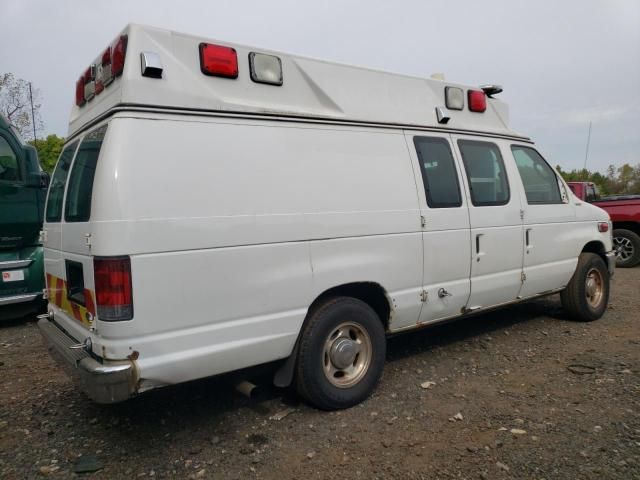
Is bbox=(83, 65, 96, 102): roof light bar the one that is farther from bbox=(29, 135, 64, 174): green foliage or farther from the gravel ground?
bbox=(29, 135, 64, 174): green foliage

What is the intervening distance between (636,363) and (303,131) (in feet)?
12.1

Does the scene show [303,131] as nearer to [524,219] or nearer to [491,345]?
[524,219]

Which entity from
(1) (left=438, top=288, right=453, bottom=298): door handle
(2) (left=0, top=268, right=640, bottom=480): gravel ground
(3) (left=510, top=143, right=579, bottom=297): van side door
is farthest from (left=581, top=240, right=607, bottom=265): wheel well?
(1) (left=438, top=288, right=453, bottom=298): door handle

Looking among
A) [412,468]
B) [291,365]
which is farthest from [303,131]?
[412,468]

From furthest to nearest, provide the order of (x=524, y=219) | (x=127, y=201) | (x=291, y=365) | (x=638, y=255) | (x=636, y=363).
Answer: (x=638, y=255)
(x=524, y=219)
(x=636, y=363)
(x=291, y=365)
(x=127, y=201)

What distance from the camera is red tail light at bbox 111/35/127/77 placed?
2.96 metres

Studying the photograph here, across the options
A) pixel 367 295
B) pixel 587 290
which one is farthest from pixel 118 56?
pixel 587 290

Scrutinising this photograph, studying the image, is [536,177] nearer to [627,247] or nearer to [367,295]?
[367,295]

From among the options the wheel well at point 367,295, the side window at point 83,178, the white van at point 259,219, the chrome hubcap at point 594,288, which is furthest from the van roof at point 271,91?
the chrome hubcap at point 594,288

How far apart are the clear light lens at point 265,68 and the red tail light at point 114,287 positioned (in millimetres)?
1544

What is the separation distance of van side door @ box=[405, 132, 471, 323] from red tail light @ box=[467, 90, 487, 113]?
1.91 ft

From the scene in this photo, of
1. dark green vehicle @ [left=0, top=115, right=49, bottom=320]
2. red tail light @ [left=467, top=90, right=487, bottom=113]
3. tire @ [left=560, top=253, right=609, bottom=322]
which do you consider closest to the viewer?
red tail light @ [left=467, top=90, right=487, bottom=113]

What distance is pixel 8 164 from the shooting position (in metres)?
6.84

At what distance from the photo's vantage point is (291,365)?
3459mm
